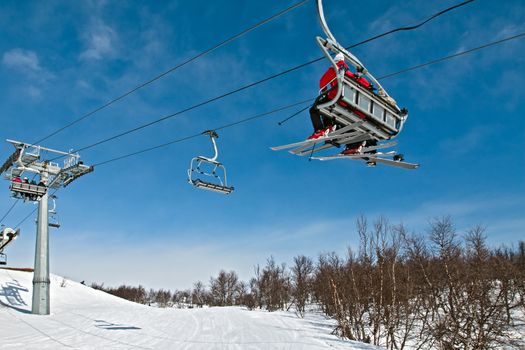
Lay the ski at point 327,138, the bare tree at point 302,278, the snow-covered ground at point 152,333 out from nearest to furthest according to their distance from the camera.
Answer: the ski at point 327,138, the snow-covered ground at point 152,333, the bare tree at point 302,278

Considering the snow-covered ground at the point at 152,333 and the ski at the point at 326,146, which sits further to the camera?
the snow-covered ground at the point at 152,333

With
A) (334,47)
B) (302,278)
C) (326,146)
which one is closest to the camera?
(334,47)

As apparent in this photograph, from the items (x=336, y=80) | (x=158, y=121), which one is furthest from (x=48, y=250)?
(x=336, y=80)

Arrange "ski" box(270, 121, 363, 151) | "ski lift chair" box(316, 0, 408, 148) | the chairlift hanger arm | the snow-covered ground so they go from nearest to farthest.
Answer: the chairlift hanger arm
"ski lift chair" box(316, 0, 408, 148)
"ski" box(270, 121, 363, 151)
the snow-covered ground

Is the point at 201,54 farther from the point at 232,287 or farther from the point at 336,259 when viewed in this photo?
the point at 232,287

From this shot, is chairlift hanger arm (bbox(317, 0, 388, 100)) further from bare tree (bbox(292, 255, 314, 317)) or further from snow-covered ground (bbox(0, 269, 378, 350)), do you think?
bare tree (bbox(292, 255, 314, 317))

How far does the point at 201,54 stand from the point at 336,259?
115 feet

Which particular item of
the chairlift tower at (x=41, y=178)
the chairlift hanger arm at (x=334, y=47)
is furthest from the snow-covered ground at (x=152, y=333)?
the chairlift hanger arm at (x=334, y=47)

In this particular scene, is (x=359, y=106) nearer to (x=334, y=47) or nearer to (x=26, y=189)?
(x=334, y=47)

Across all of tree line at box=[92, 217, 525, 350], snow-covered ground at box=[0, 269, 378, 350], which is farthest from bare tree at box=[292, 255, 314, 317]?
snow-covered ground at box=[0, 269, 378, 350]

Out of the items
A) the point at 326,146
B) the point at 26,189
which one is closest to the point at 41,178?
the point at 26,189

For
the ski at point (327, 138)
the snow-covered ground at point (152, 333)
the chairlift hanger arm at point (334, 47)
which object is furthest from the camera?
the snow-covered ground at point (152, 333)

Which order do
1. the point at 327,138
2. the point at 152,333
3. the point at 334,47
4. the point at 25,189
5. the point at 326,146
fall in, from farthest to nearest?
1. the point at 25,189
2. the point at 152,333
3. the point at 326,146
4. the point at 327,138
5. the point at 334,47

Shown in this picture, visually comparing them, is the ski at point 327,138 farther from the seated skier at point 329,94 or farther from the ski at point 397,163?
the ski at point 397,163
